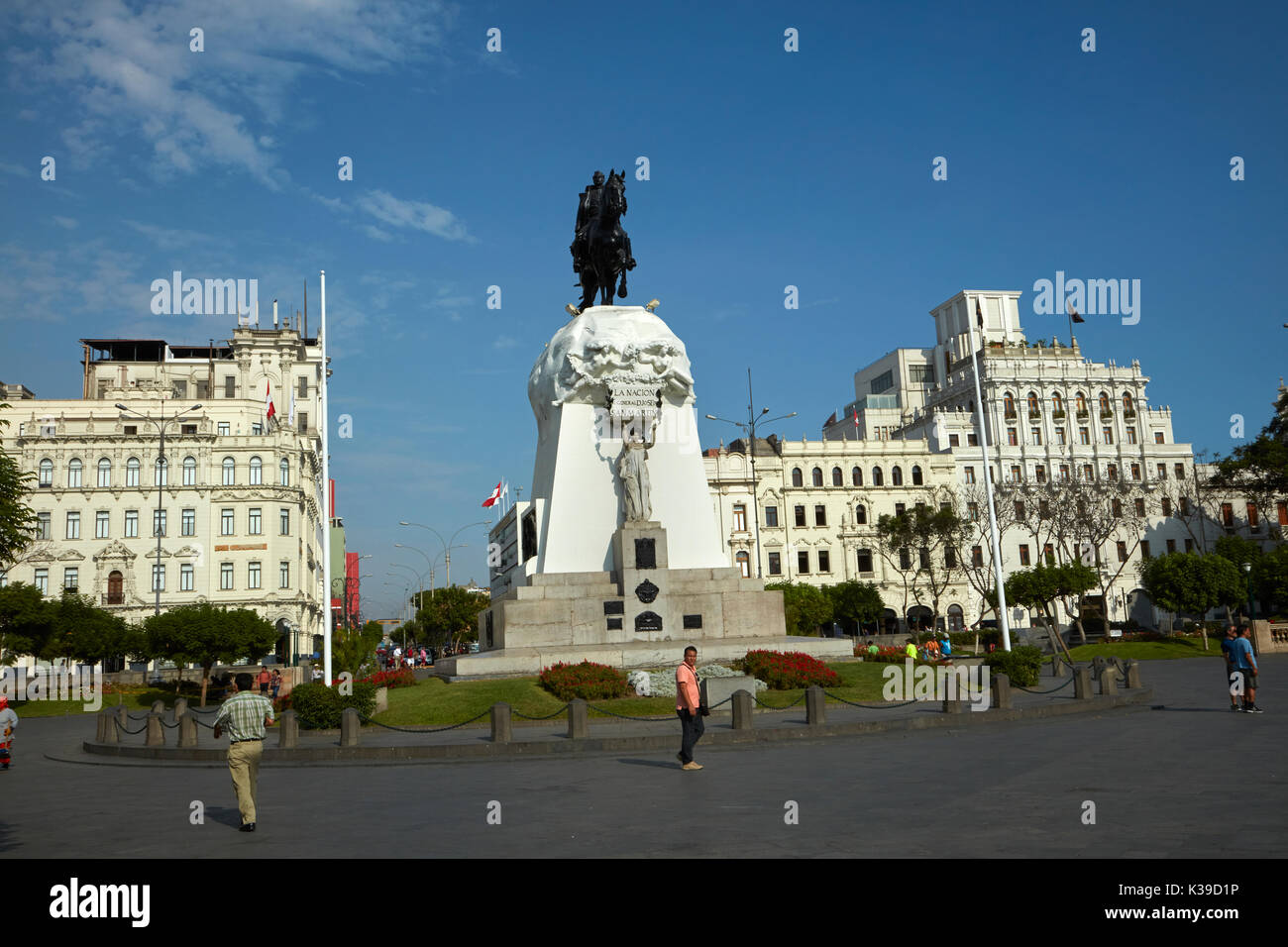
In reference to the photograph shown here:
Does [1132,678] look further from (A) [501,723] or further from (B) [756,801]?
(B) [756,801]

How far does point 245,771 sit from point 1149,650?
4412cm

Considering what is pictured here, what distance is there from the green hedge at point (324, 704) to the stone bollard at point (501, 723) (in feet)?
13.5

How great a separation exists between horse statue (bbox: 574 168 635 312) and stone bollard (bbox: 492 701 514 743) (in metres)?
13.6

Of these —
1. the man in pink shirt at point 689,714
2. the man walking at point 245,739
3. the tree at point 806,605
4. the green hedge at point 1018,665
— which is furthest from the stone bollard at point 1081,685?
the tree at point 806,605

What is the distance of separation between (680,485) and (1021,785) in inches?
590

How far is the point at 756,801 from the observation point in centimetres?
1064

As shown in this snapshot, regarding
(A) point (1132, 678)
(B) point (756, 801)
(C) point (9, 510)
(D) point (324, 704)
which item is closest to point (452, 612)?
(C) point (9, 510)

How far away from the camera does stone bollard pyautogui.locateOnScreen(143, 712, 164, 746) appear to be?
19.9 metres

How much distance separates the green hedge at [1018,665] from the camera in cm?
2183

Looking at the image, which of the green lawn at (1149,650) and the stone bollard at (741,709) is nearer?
the stone bollard at (741,709)

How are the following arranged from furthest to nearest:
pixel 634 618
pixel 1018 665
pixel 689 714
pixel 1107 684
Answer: pixel 634 618
pixel 1018 665
pixel 1107 684
pixel 689 714

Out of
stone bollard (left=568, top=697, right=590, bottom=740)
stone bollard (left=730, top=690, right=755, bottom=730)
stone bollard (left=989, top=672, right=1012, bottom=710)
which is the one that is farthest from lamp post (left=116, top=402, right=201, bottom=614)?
stone bollard (left=989, top=672, right=1012, bottom=710)

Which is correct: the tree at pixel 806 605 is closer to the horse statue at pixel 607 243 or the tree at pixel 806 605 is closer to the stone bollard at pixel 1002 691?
the horse statue at pixel 607 243
